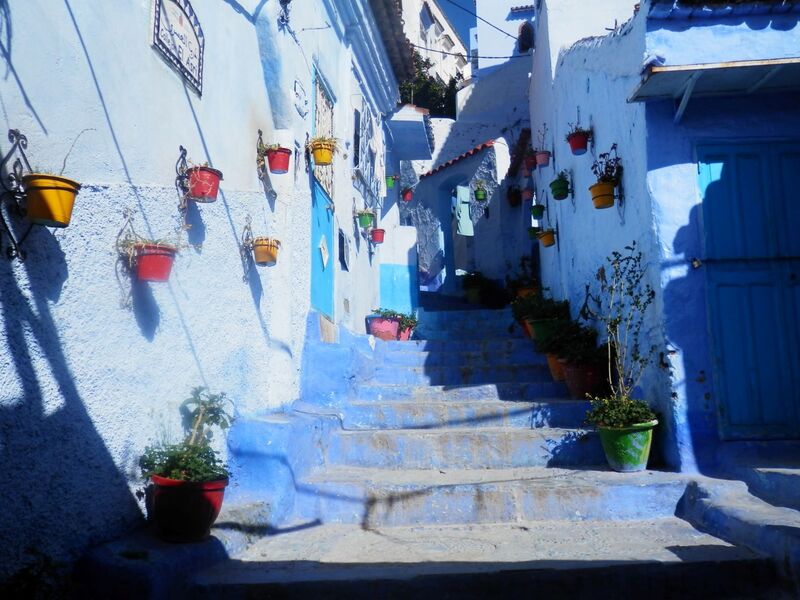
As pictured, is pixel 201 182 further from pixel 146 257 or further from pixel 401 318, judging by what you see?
pixel 401 318

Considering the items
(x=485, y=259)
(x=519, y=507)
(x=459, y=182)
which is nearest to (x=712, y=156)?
(x=519, y=507)

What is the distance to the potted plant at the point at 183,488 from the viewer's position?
12.2 ft

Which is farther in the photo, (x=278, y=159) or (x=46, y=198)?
(x=278, y=159)

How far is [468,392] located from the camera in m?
6.93

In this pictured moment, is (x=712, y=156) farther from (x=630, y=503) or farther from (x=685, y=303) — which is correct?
(x=630, y=503)

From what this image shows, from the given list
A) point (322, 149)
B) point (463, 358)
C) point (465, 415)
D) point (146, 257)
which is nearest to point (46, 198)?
point (146, 257)

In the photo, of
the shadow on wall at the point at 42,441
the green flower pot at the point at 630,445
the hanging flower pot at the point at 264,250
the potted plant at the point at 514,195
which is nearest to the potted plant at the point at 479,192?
the potted plant at the point at 514,195

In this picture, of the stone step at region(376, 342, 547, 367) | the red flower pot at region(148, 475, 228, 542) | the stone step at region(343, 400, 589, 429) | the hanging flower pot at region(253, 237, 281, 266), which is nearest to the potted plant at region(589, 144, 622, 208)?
the stone step at region(343, 400, 589, 429)

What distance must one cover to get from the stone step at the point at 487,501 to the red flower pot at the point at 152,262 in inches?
77.5

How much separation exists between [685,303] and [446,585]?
2.96 metres

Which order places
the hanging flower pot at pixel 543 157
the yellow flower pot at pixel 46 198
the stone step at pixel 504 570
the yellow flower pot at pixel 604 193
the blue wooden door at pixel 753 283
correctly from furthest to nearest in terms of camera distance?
the hanging flower pot at pixel 543 157 → the yellow flower pot at pixel 604 193 → the blue wooden door at pixel 753 283 → the stone step at pixel 504 570 → the yellow flower pot at pixel 46 198

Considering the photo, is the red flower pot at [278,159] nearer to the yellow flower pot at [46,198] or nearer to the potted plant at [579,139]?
the yellow flower pot at [46,198]

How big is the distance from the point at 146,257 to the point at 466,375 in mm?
4606

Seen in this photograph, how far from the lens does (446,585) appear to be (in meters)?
3.67
